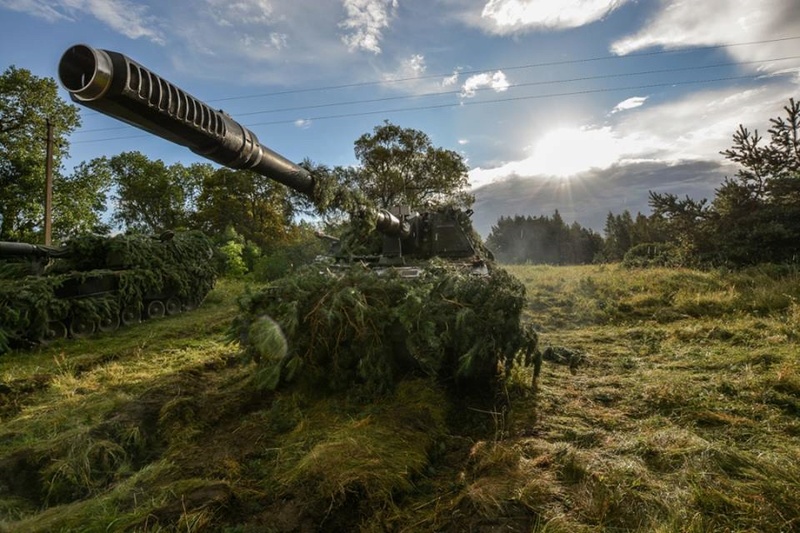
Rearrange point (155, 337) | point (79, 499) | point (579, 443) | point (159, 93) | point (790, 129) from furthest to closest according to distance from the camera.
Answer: point (790, 129), point (155, 337), point (579, 443), point (79, 499), point (159, 93)

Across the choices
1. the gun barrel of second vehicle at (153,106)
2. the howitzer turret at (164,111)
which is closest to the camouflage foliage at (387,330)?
the howitzer turret at (164,111)

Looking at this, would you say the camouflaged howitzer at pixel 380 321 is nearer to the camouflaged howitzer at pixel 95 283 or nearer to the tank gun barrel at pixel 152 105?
the tank gun barrel at pixel 152 105

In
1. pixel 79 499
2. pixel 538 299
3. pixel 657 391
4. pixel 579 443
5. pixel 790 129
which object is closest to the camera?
pixel 79 499

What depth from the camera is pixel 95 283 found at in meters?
8.40

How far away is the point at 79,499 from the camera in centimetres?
260

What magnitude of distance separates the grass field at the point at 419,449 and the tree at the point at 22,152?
632 inches

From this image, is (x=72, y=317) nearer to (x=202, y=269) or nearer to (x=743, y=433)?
(x=202, y=269)

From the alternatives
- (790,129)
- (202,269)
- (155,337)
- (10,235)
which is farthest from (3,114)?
(790,129)

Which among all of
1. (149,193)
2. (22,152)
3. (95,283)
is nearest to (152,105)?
(95,283)

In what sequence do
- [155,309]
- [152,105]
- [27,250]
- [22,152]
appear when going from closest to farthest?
[152,105] < [27,250] < [155,309] < [22,152]

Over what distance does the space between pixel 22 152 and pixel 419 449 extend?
71.9ft

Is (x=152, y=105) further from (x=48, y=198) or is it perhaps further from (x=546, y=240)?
(x=546, y=240)

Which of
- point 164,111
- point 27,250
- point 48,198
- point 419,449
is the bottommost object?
point 419,449

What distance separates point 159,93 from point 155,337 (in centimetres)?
724
